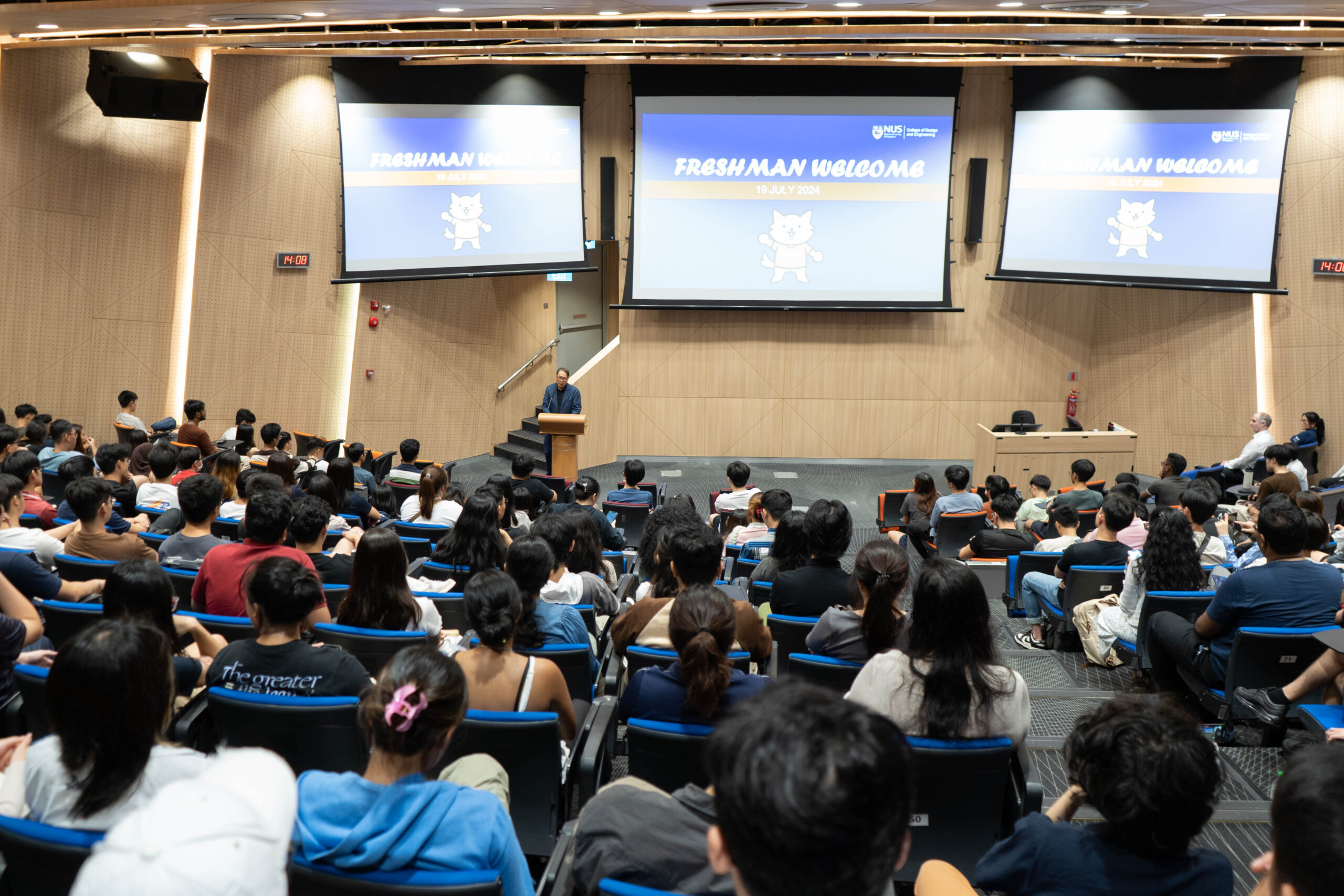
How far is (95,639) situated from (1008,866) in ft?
5.93

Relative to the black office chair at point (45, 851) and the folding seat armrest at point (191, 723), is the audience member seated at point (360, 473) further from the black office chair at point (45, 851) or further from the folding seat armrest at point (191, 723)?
the black office chair at point (45, 851)

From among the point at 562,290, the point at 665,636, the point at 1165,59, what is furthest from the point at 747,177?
the point at 665,636

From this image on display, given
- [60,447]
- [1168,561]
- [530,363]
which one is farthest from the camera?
[530,363]

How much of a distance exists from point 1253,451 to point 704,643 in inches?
402

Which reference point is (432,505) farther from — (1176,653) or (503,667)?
(1176,653)

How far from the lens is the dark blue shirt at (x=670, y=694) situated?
274cm

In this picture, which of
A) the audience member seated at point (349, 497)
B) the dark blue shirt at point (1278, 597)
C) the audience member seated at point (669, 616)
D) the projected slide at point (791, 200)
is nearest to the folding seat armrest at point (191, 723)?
the audience member seated at point (669, 616)

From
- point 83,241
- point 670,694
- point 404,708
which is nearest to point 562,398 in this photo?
point 83,241

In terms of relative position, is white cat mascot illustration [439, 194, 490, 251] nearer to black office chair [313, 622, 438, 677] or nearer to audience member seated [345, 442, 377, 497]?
audience member seated [345, 442, 377, 497]

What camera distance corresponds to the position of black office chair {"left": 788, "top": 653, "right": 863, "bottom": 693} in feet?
10.6

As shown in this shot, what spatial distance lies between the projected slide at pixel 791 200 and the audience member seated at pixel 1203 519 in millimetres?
6613

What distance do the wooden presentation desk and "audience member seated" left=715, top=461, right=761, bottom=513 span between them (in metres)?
4.25

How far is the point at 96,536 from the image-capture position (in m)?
4.26

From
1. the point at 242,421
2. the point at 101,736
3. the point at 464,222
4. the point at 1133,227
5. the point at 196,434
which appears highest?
the point at 1133,227
